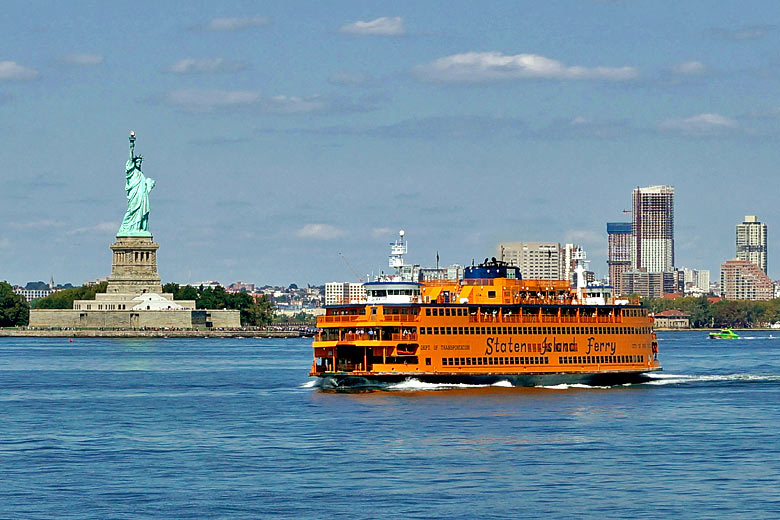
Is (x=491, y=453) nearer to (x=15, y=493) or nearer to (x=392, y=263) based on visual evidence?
(x=15, y=493)

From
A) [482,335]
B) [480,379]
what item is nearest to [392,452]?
[480,379]

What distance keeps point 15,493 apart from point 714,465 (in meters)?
23.3

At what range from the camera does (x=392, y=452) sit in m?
59.5

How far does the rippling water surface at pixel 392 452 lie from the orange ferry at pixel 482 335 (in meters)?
1.25

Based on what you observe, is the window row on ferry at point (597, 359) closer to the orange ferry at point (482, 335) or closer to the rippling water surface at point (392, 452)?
the orange ferry at point (482, 335)

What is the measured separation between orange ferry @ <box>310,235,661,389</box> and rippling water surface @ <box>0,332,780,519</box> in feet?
4.10

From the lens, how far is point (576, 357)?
300 feet

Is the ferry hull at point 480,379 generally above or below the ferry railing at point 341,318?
below

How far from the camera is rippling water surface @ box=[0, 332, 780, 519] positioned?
48.7 meters

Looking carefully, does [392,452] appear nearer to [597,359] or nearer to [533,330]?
[533,330]

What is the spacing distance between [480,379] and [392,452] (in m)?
27.3

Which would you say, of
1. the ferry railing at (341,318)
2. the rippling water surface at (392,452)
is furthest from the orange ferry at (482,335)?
the rippling water surface at (392,452)

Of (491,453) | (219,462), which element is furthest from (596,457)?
(219,462)

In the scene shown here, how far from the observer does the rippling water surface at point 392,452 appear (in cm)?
4869
